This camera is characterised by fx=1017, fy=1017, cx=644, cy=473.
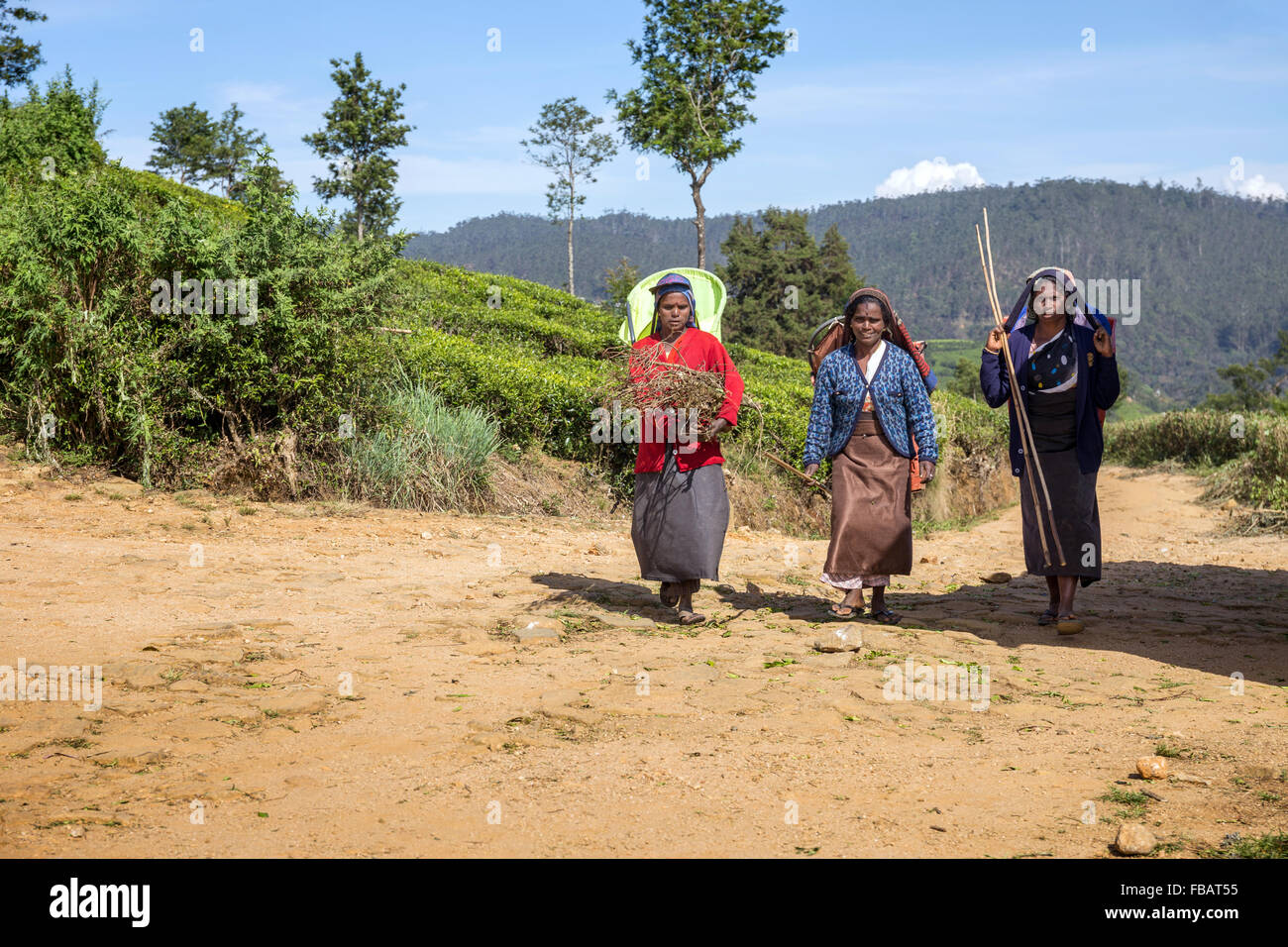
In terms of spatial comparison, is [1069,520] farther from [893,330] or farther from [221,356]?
[221,356]

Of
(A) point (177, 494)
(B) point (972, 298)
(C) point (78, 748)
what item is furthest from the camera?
(B) point (972, 298)

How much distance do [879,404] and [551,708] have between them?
2.92 m

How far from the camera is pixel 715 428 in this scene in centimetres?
595

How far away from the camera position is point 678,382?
5.90 meters

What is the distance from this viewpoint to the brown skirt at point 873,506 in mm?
6176

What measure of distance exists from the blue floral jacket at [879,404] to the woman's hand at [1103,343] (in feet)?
3.34

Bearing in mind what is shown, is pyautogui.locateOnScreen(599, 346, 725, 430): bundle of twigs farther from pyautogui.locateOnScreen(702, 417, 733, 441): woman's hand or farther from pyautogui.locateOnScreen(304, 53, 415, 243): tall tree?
pyautogui.locateOnScreen(304, 53, 415, 243): tall tree

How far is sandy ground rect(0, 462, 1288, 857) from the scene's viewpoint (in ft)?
10.3

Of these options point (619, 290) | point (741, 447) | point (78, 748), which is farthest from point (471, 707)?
point (619, 290)

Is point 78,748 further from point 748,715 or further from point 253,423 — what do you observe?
point 253,423

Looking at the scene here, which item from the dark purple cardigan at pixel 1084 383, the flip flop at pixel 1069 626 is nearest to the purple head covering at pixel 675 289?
the dark purple cardigan at pixel 1084 383

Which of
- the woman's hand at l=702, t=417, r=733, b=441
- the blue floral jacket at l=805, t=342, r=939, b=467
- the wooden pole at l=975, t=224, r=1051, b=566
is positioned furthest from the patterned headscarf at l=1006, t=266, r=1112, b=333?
the woman's hand at l=702, t=417, r=733, b=441

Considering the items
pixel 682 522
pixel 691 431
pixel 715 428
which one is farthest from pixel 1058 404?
pixel 682 522

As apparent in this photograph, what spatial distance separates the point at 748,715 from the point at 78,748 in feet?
8.42
